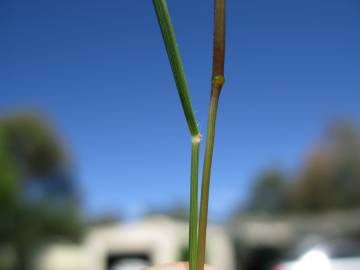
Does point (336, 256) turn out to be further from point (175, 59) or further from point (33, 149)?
point (33, 149)

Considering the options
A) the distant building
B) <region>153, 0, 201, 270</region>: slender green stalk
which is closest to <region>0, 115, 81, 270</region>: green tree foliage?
the distant building

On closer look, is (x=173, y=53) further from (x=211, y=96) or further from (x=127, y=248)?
(x=127, y=248)

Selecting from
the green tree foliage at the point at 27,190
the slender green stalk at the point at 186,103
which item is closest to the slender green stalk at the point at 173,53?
the slender green stalk at the point at 186,103

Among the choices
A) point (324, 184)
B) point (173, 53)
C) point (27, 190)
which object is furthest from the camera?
point (324, 184)

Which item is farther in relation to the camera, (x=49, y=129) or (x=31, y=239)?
(x=49, y=129)

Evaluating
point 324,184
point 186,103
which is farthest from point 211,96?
point 324,184

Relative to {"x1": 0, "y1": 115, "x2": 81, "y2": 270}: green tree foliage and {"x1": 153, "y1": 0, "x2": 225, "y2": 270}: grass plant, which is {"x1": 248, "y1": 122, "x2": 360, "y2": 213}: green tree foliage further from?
{"x1": 153, "y1": 0, "x2": 225, "y2": 270}: grass plant

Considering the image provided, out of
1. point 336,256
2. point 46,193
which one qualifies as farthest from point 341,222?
point 336,256
